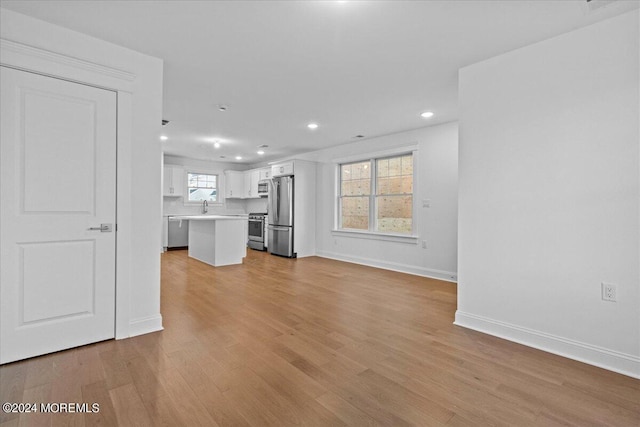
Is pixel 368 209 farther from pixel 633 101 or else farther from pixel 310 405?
pixel 310 405

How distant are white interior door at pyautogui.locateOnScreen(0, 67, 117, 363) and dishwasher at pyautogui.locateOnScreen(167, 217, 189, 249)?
5.75 meters

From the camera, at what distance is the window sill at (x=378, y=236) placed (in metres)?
5.26

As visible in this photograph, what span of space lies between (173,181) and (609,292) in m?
8.42

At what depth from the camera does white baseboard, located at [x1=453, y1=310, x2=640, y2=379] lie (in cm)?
208

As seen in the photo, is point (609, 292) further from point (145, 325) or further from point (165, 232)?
point (165, 232)

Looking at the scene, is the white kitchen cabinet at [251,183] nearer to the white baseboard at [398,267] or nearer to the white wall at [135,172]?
the white baseboard at [398,267]

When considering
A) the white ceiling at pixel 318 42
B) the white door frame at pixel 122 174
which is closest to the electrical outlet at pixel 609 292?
the white ceiling at pixel 318 42

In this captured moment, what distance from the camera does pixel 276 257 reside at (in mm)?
6836

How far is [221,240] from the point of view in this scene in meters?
5.66

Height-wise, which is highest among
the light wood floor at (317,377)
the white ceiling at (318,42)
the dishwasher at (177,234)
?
the white ceiling at (318,42)

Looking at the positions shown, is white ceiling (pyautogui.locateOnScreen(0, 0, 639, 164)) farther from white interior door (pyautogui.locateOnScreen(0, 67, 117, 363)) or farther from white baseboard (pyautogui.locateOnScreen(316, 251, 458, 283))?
white baseboard (pyautogui.locateOnScreen(316, 251, 458, 283))

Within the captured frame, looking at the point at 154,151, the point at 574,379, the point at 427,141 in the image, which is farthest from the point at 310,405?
the point at 427,141

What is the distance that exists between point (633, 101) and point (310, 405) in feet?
9.65

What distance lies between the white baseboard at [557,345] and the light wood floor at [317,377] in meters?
0.08
